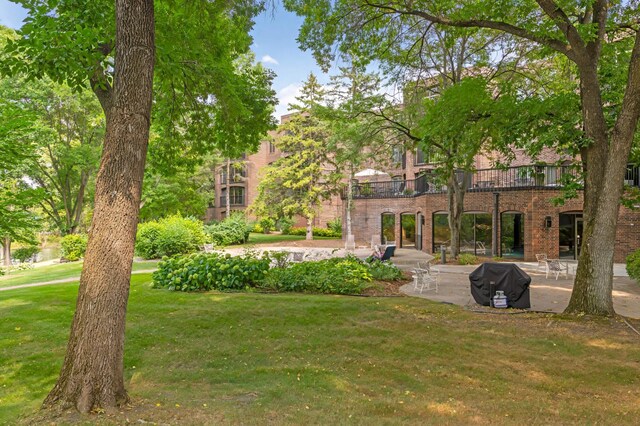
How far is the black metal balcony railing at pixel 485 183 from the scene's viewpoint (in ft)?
68.7

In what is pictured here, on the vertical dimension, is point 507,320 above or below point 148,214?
below

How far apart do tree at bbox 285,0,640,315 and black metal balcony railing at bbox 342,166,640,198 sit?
20.9 ft

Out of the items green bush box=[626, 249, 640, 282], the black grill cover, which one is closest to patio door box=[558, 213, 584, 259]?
green bush box=[626, 249, 640, 282]

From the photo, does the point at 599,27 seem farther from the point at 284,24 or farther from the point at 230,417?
the point at 230,417

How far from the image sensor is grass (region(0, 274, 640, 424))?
4531 millimetres

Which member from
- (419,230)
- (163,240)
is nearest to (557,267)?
(419,230)

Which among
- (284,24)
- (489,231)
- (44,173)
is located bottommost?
(489,231)

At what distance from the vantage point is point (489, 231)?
23.3m

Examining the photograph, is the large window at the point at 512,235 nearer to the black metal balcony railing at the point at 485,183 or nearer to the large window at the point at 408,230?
the black metal balcony railing at the point at 485,183

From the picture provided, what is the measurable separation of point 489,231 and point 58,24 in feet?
71.0

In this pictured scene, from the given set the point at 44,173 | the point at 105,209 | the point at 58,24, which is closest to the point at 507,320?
the point at 105,209

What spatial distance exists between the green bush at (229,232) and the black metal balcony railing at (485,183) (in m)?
9.40

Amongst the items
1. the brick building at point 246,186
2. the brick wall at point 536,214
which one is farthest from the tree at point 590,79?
the brick building at point 246,186

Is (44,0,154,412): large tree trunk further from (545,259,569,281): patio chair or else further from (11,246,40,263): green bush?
(11,246,40,263): green bush
